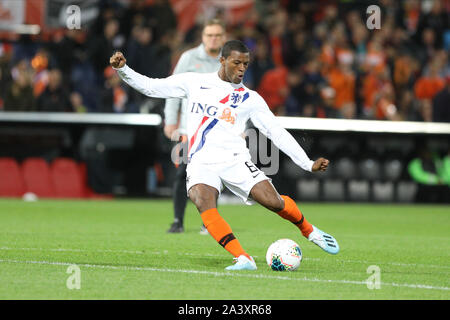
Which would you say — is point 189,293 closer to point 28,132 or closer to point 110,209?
point 110,209

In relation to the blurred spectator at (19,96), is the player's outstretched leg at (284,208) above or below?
below

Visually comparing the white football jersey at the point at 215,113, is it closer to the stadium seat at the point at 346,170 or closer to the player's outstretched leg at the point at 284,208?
the player's outstretched leg at the point at 284,208

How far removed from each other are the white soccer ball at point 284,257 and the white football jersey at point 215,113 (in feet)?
2.48

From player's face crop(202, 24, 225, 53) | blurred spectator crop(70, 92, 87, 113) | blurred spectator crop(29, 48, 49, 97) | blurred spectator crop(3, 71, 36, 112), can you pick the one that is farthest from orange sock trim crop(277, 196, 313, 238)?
blurred spectator crop(29, 48, 49, 97)

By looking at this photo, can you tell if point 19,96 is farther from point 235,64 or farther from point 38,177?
point 235,64

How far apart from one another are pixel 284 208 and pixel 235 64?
52.4 inches

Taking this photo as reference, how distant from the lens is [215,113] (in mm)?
7824

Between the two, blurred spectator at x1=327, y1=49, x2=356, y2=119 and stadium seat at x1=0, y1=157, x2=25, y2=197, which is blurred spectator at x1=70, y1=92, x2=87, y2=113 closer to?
stadium seat at x1=0, y1=157, x2=25, y2=197

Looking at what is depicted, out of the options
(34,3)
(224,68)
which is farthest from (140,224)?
(34,3)

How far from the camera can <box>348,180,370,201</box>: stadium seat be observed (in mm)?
19891

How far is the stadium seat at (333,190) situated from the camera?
1989 cm

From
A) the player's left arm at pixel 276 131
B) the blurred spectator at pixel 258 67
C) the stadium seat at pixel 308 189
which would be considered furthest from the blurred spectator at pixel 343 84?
the player's left arm at pixel 276 131

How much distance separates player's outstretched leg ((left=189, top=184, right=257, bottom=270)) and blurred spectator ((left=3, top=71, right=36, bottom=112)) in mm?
11382

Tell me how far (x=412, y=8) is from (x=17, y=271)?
59.5 ft
